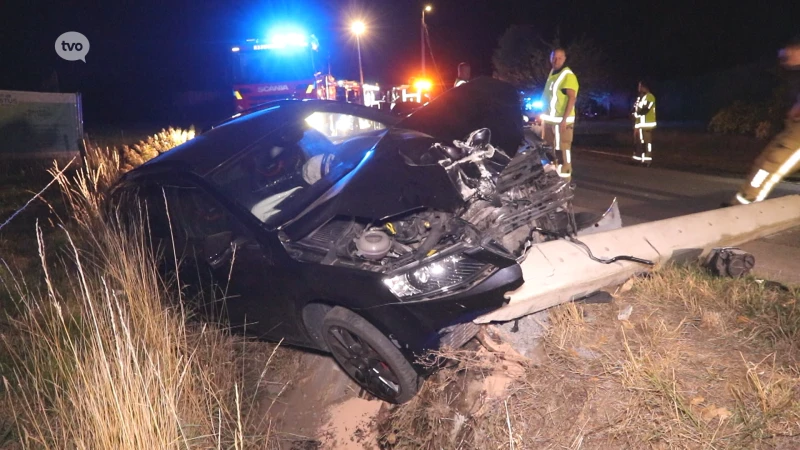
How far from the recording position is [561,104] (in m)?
6.70

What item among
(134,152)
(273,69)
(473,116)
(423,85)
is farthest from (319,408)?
(423,85)

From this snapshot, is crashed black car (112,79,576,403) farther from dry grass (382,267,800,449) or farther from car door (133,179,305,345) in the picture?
dry grass (382,267,800,449)

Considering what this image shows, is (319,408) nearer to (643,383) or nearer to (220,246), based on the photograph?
(220,246)

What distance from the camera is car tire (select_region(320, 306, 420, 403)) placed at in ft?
9.62

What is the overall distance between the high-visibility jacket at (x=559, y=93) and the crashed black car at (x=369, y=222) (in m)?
2.56

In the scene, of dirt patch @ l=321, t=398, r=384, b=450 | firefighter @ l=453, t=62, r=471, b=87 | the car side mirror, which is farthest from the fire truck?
dirt patch @ l=321, t=398, r=384, b=450

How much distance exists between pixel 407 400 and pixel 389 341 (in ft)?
1.29

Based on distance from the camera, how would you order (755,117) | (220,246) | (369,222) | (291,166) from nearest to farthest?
(369,222), (220,246), (291,166), (755,117)

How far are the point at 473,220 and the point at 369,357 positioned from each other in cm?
104

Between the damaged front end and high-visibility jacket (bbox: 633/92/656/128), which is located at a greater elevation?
high-visibility jacket (bbox: 633/92/656/128)

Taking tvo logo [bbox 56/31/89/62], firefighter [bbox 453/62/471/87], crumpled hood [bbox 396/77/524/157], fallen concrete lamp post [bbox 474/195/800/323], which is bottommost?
fallen concrete lamp post [bbox 474/195/800/323]

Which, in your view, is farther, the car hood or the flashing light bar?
the flashing light bar

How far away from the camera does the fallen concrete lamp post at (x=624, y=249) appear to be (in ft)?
10.7

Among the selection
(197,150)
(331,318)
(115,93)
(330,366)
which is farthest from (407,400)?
(115,93)
